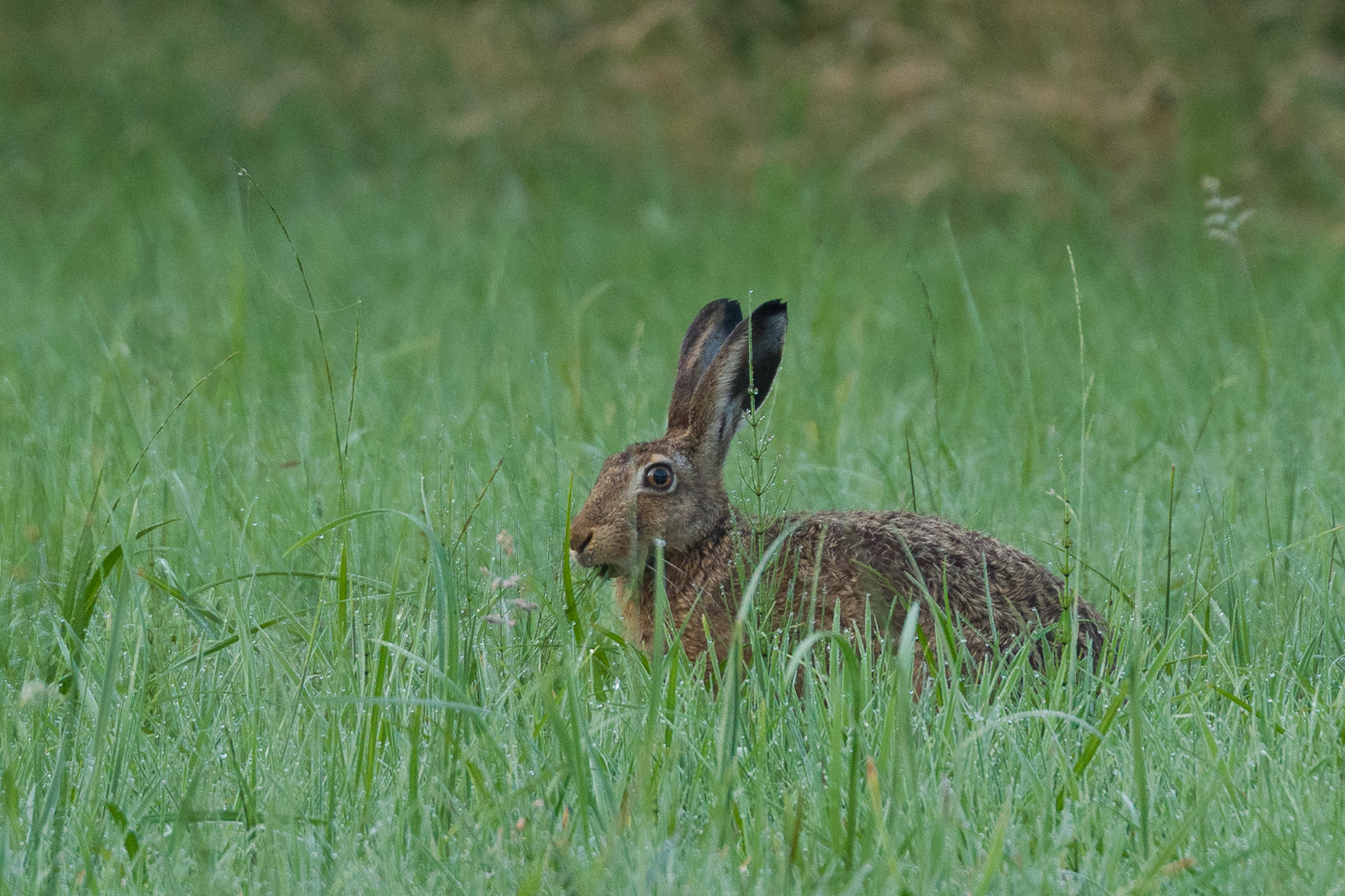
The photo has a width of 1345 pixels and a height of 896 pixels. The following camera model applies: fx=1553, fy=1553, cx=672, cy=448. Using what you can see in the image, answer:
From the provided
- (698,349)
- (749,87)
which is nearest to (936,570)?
(698,349)

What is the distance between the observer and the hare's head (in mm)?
3328

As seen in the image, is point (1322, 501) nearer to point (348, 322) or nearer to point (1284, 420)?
point (1284, 420)

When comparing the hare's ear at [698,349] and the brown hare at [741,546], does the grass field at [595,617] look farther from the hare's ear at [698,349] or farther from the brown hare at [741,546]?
the hare's ear at [698,349]

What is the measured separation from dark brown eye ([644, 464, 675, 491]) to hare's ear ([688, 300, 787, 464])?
0.11 meters

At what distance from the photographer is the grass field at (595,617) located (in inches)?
80.7

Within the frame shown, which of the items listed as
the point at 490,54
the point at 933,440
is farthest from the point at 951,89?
the point at 933,440

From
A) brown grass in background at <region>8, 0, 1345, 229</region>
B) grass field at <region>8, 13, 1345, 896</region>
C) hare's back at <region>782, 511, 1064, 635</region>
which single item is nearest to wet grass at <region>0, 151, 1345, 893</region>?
grass field at <region>8, 13, 1345, 896</region>

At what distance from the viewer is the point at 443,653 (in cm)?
236

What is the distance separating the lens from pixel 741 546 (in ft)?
9.25

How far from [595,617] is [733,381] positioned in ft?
2.07

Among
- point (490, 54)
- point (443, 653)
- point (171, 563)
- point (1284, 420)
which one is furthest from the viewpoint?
point (490, 54)

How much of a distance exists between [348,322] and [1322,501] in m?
4.31

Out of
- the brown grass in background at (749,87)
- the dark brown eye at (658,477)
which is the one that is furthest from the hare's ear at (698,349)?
the brown grass in background at (749,87)

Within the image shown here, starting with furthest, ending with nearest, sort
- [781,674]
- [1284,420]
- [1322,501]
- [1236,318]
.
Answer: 1. [1236,318]
2. [1284,420]
3. [1322,501]
4. [781,674]
